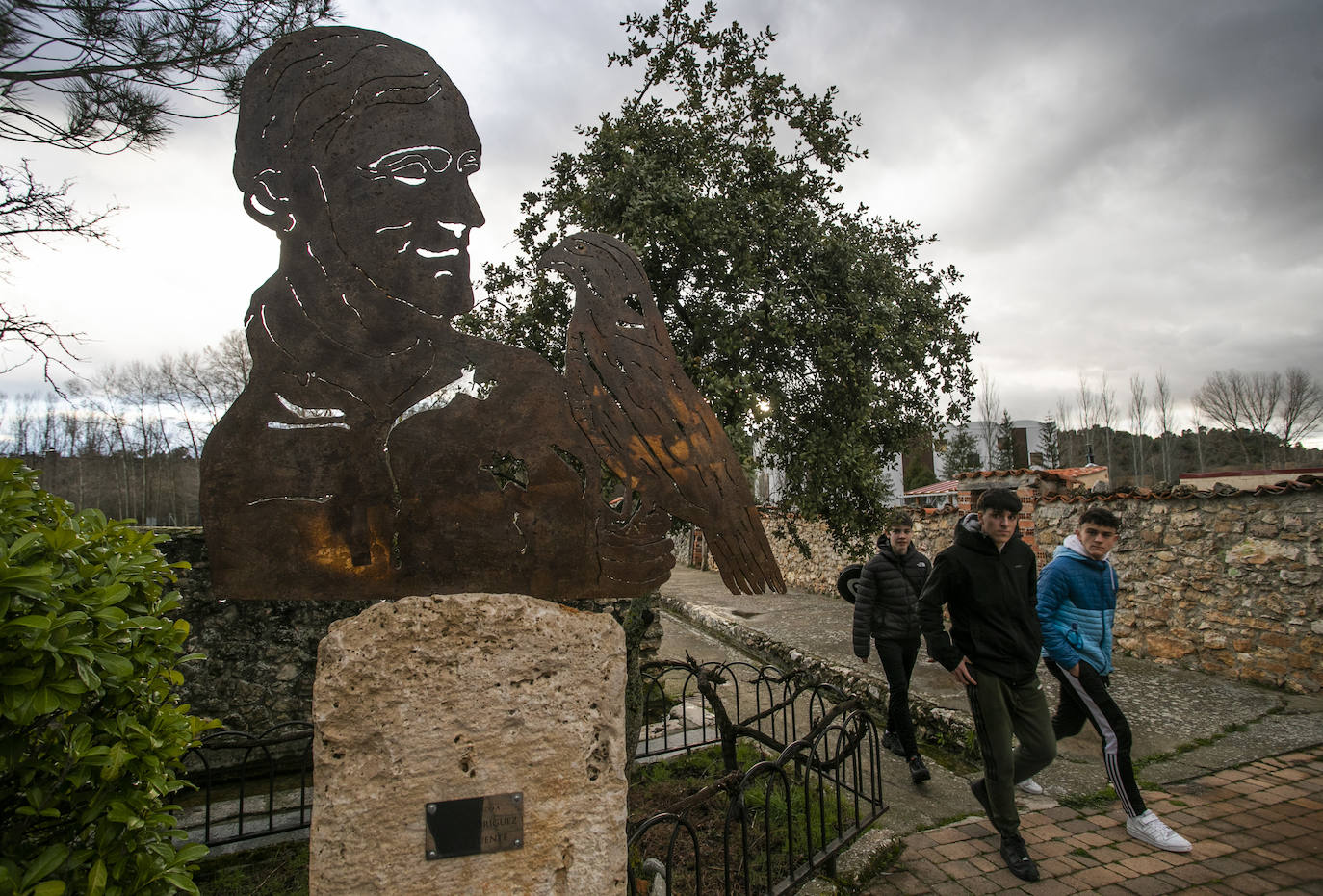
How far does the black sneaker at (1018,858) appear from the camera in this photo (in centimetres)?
306

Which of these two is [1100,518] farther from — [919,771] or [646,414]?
[646,414]

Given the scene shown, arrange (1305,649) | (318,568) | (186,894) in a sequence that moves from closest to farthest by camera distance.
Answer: (186,894), (318,568), (1305,649)

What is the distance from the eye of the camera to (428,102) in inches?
94.8

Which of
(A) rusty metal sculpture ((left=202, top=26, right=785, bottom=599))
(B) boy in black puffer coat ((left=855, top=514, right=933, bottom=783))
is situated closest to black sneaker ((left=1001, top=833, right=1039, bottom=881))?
(B) boy in black puffer coat ((left=855, top=514, right=933, bottom=783))

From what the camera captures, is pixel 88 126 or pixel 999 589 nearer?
pixel 999 589

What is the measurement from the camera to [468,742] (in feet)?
6.16

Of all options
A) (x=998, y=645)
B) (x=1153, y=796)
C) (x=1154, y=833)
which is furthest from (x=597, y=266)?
(x=1153, y=796)

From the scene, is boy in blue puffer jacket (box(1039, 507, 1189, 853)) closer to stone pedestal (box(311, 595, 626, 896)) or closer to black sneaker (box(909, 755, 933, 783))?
black sneaker (box(909, 755, 933, 783))

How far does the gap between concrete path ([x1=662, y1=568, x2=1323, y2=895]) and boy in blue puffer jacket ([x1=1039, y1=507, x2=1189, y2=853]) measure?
257 millimetres

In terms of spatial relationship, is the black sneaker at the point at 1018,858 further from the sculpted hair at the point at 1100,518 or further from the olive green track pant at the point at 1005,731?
the sculpted hair at the point at 1100,518

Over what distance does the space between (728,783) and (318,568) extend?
185 centimetres

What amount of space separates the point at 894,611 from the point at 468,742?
352 cm

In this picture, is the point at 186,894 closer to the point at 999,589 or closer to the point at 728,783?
the point at 728,783

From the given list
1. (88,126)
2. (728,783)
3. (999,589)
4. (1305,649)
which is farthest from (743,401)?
(1305,649)
